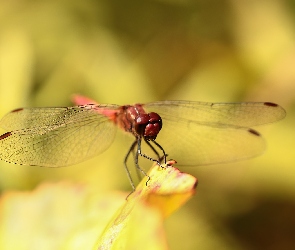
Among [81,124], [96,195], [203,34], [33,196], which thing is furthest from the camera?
[203,34]

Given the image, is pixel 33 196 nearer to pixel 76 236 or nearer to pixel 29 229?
pixel 29 229

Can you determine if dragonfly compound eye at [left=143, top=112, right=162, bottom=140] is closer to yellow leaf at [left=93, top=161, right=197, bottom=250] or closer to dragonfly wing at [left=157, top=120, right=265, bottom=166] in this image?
dragonfly wing at [left=157, top=120, right=265, bottom=166]

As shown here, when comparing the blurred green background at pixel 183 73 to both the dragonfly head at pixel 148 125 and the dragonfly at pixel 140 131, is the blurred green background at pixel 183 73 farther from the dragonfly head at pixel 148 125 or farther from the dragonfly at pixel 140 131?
the dragonfly head at pixel 148 125

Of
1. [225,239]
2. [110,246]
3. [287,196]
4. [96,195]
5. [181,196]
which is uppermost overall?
[181,196]

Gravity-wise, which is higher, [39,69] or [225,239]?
[39,69]

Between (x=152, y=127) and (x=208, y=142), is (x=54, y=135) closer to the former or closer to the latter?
(x=152, y=127)

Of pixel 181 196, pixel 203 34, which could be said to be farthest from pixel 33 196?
pixel 203 34

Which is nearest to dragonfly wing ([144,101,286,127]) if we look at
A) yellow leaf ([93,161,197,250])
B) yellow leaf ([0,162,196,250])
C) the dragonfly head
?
the dragonfly head
